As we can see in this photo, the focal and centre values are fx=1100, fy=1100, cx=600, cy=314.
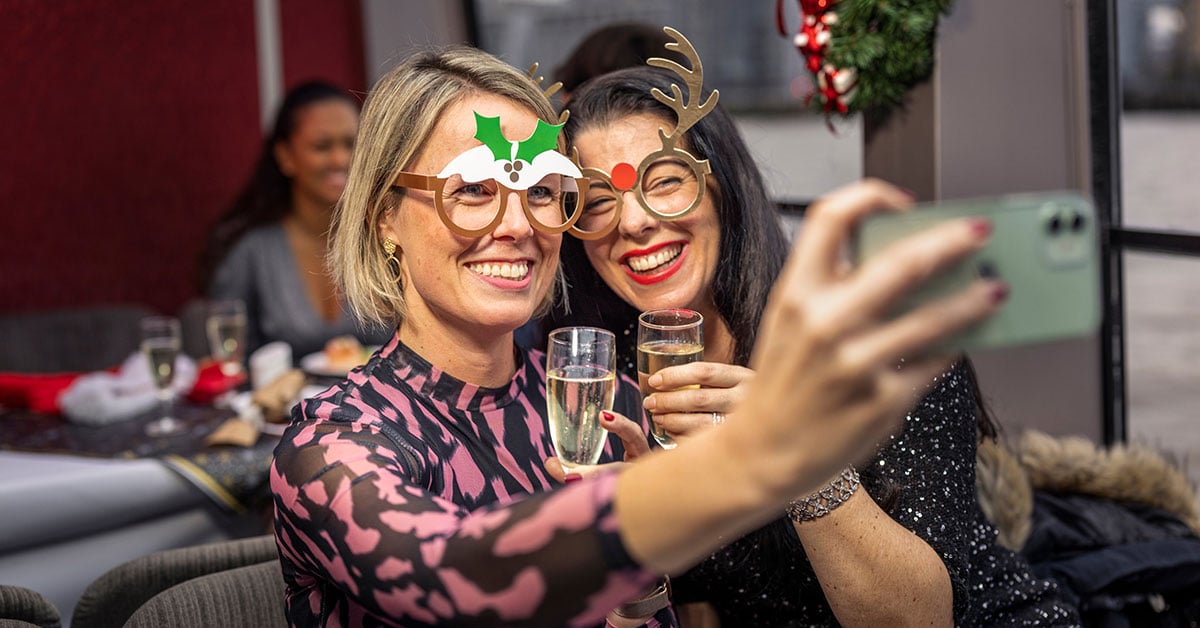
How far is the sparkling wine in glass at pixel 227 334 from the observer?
314 cm

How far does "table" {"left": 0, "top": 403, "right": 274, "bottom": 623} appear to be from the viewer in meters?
2.37

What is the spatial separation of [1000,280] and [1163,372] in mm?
8848

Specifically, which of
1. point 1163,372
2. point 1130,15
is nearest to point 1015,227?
point 1130,15

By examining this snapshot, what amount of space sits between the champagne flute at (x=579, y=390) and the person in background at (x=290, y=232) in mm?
2390

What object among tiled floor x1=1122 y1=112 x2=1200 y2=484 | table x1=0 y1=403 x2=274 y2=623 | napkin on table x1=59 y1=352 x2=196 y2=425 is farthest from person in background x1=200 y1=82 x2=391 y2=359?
tiled floor x1=1122 y1=112 x2=1200 y2=484

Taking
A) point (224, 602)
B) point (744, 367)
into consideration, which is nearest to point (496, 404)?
point (744, 367)

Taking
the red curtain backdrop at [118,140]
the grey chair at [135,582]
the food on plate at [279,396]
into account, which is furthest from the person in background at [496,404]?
the red curtain backdrop at [118,140]

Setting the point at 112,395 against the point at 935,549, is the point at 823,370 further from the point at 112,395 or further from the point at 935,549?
the point at 112,395

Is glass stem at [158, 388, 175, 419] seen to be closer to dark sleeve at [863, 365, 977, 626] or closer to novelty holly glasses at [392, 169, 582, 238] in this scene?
novelty holly glasses at [392, 169, 582, 238]

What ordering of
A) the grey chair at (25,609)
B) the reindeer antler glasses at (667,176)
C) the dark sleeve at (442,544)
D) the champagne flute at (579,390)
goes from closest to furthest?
the dark sleeve at (442,544) → the champagne flute at (579,390) → the grey chair at (25,609) → the reindeer antler glasses at (667,176)

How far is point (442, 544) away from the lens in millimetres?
1004

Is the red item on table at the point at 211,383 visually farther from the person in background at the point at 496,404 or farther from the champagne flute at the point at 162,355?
the person in background at the point at 496,404

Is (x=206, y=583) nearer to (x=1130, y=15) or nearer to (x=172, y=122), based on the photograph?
(x=1130, y=15)

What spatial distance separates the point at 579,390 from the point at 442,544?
480mm
